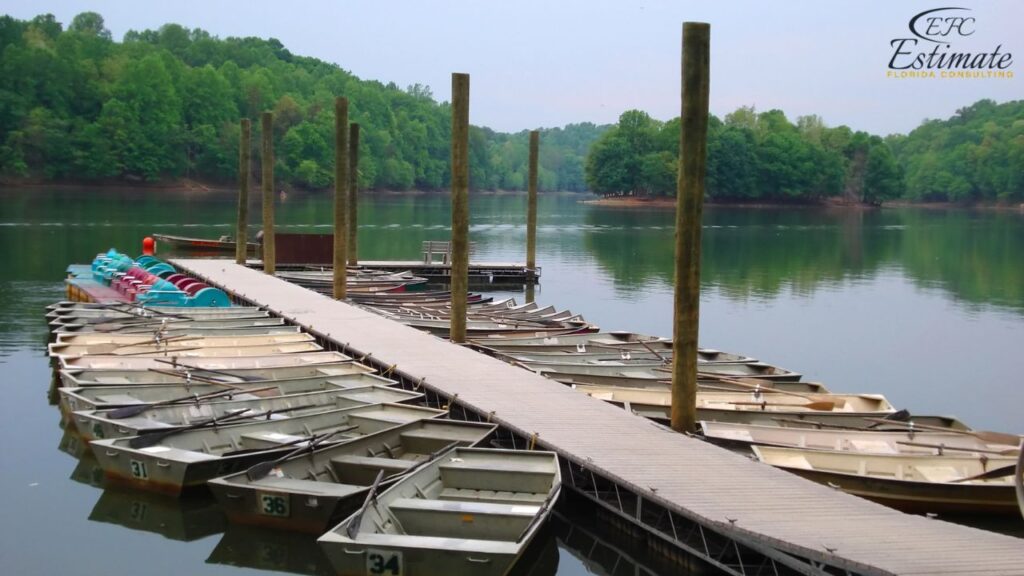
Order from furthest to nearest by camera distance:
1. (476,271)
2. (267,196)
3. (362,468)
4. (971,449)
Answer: (476,271)
(267,196)
(971,449)
(362,468)

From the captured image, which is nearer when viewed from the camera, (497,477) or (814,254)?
(497,477)

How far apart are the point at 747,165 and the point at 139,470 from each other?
135 metres

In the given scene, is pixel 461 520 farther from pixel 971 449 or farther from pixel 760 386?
pixel 760 386

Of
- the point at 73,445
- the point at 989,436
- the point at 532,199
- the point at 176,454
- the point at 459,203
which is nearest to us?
the point at 176,454

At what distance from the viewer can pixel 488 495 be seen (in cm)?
1384

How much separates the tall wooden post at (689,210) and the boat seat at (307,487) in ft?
16.3

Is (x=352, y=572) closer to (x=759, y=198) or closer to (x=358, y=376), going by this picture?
(x=358, y=376)

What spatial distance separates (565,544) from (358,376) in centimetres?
595

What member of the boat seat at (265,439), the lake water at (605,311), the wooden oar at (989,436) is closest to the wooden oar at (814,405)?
the wooden oar at (989,436)

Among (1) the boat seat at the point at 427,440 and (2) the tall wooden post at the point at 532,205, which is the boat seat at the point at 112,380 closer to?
(1) the boat seat at the point at 427,440

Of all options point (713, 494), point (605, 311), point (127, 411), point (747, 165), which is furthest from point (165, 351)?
point (747, 165)

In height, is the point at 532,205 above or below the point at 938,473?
above

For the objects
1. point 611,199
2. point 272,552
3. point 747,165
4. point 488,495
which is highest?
point 747,165

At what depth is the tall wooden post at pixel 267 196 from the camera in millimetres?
→ 35062
